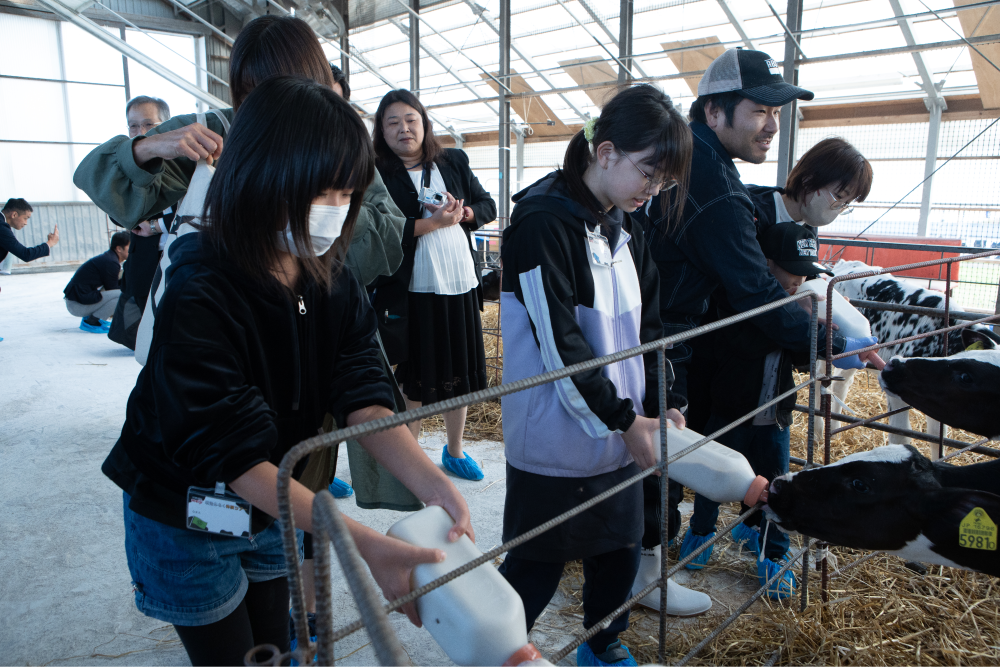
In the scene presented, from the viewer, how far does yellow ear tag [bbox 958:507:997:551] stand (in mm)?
1391

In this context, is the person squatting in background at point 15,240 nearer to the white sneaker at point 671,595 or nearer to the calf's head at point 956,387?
the white sneaker at point 671,595

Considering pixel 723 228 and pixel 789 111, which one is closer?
pixel 723 228

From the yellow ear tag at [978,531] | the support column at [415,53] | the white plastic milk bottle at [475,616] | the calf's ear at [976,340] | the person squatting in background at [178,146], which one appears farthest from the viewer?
the support column at [415,53]

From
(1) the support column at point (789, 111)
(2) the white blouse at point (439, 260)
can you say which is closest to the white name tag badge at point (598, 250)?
(2) the white blouse at point (439, 260)

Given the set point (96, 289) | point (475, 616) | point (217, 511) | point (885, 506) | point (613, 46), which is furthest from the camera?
point (613, 46)

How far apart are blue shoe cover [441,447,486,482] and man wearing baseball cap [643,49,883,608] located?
105cm

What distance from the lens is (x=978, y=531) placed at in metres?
1.41

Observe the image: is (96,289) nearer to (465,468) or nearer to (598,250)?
(465,468)

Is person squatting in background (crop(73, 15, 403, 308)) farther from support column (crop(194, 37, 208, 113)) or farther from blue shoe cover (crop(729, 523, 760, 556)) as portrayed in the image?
support column (crop(194, 37, 208, 113))

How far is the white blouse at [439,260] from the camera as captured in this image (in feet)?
8.73

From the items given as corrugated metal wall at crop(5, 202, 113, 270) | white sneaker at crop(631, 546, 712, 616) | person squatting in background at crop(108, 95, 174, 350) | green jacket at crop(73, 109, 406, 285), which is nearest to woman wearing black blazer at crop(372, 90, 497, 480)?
person squatting in background at crop(108, 95, 174, 350)

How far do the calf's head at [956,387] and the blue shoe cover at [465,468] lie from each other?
160cm

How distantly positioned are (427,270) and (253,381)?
1699mm

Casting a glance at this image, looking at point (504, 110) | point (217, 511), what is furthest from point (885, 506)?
point (504, 110)
